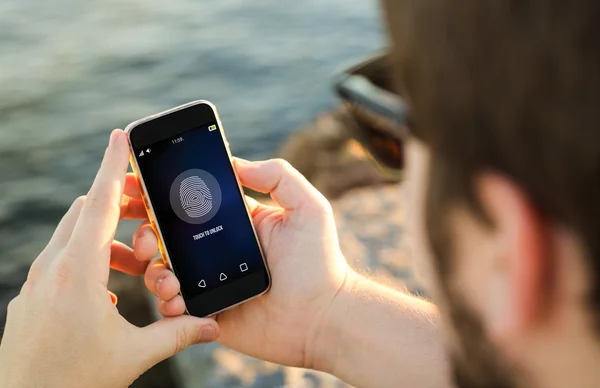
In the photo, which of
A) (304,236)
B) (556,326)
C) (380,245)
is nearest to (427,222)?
(556,326)

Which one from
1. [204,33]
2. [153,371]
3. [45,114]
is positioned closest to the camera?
[153,371]

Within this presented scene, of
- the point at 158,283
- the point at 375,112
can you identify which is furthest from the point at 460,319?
the point at 375,112

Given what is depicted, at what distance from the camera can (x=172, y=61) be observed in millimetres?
5242

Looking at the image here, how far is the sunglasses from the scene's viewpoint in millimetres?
3468

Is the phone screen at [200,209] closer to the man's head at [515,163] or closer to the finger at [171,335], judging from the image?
the finger at [171,335]

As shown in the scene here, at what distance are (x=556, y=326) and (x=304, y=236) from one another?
816 mm

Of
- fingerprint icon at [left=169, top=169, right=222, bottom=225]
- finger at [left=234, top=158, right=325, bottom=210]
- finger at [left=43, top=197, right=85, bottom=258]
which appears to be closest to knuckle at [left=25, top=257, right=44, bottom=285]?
finger at [left=43, top=197, right=85, bottom=258]

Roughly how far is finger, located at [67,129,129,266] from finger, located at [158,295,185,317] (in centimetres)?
19

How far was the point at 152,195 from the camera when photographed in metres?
1.49

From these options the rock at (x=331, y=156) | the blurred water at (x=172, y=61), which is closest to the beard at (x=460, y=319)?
the rock at (x=331, y=156)

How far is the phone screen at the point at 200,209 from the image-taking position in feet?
4.93

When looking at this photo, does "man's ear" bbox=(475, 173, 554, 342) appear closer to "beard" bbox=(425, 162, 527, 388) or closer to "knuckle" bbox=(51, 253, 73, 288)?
"beard" bbox=(425, 162, 527, 388)

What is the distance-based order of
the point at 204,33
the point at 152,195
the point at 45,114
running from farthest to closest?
the point at 204,33 → the point at 45,114 → the point at 152,195

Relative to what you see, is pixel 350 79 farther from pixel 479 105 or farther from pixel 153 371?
pixel 479 105
